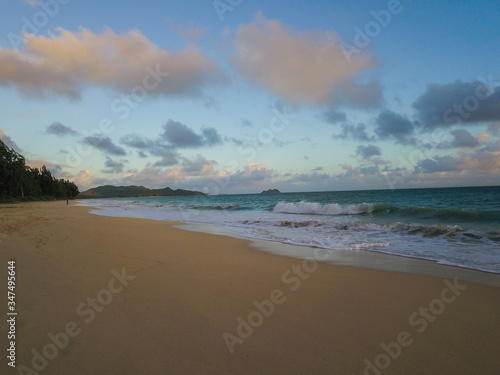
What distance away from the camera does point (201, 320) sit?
304 centimetres

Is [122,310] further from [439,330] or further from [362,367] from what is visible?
[439,330]

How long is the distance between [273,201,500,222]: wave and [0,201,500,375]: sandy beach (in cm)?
1335

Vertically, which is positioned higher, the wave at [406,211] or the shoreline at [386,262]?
the wave at [406,211]

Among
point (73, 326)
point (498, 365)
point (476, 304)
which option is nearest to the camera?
point (498, 365)

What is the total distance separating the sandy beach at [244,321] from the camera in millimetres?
2336

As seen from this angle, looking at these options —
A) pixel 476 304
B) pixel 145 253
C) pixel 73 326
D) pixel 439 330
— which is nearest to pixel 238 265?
pixel 145 253

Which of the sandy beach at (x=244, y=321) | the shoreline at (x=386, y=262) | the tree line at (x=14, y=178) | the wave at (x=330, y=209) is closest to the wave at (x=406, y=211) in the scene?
the wave at (x=330, y=209)

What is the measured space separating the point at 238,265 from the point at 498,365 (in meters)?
4.05

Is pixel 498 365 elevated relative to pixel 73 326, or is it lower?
lower

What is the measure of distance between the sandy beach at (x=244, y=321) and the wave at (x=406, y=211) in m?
13.3

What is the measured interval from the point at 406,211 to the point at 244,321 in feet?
65.1

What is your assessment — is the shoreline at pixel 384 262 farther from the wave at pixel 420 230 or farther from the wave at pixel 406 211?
the wave at pixel 406 211

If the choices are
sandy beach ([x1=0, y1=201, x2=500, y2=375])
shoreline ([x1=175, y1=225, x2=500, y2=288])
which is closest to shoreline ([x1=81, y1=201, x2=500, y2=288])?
shoreline ([x1=175, y1=225, x2=500, y2=288])

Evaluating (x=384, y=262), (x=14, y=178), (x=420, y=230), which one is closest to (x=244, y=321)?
(x=384, y=262)
